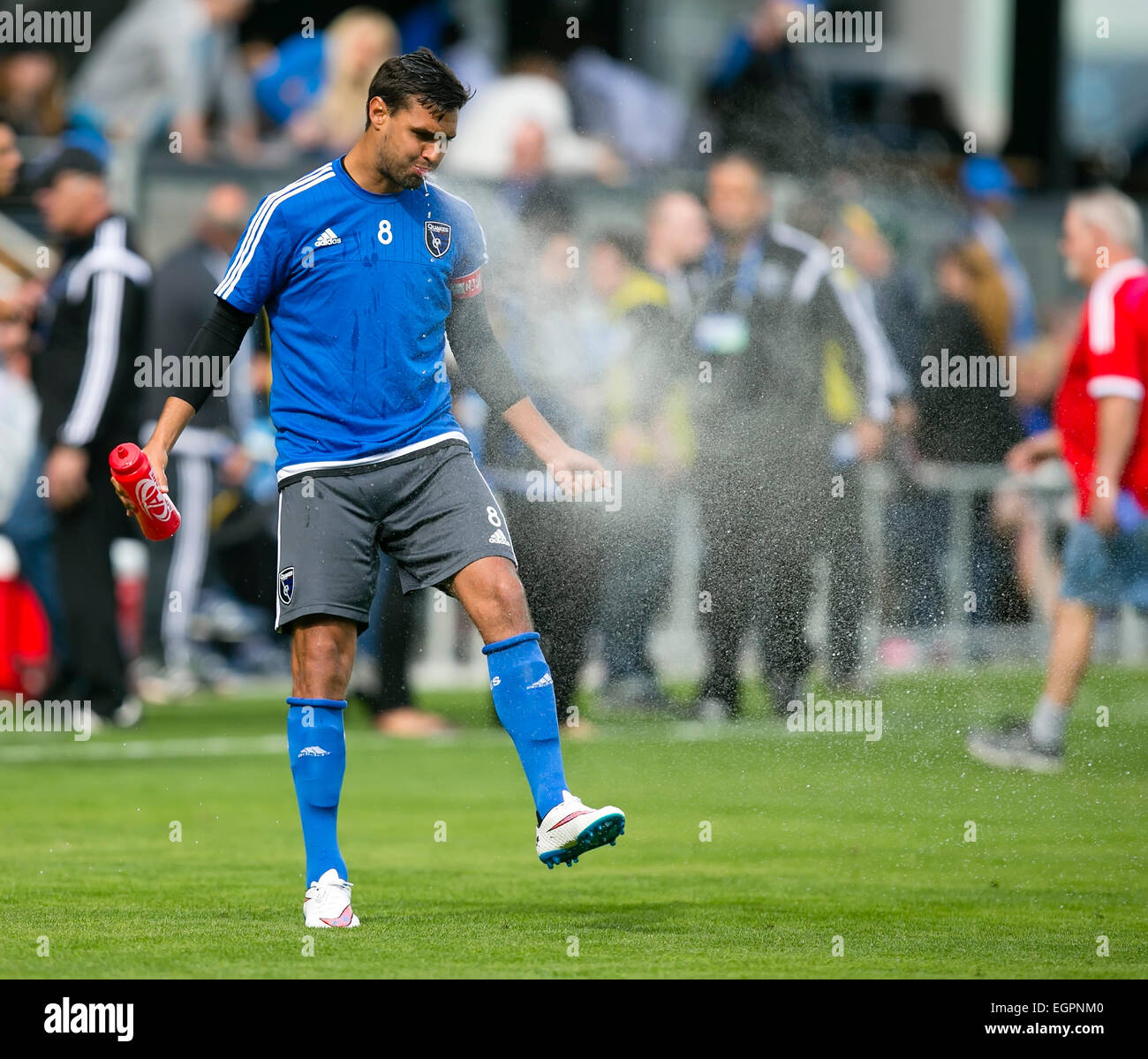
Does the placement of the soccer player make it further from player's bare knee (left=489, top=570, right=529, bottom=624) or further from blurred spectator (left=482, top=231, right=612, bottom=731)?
blurred spectator (left=482, top=231, right=612, bottom=731)

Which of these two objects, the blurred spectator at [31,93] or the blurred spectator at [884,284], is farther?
the blurred spectator at [31,93]

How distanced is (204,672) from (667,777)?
650cm

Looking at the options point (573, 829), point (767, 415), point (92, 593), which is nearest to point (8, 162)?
point (92, 593)

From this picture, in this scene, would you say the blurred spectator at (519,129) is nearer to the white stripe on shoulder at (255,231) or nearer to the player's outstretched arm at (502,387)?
the player's outstretched arm at (502,387)

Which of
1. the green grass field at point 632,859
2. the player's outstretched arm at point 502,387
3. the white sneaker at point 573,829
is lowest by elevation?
the green grass field at point 632,859

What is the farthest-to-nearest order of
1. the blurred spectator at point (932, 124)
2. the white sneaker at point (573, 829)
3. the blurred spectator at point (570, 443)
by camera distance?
the blurred spectator at point (932, 124) → the blurred spectator at point (570, 443) → the white sneaker at point (573, 829)

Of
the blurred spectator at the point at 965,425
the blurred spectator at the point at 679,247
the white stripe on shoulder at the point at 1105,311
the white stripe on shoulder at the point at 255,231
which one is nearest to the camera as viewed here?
the white stripe on shoulder at the point at 255,231

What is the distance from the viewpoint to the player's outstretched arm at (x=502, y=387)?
21.1ft

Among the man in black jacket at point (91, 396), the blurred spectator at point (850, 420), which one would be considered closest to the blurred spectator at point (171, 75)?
the man in black jacket at point (91, 396)

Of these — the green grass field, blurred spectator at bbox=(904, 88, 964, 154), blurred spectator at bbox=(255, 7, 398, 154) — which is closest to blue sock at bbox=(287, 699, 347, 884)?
the green grass field

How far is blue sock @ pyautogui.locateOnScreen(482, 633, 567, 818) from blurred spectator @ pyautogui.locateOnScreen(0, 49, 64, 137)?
1014 centimetres

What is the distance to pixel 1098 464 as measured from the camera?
9.78m

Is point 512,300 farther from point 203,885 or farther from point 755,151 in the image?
point 203,885

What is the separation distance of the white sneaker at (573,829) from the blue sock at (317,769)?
0.60m
